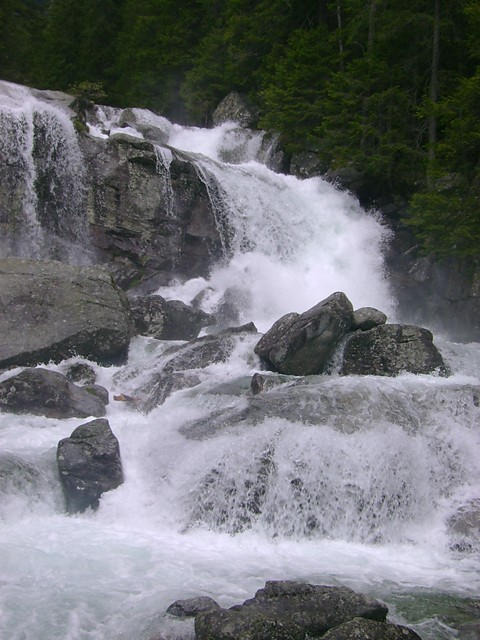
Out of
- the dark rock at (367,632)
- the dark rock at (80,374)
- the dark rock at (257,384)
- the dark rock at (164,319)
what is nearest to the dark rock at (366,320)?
the dark rock at (257,384)

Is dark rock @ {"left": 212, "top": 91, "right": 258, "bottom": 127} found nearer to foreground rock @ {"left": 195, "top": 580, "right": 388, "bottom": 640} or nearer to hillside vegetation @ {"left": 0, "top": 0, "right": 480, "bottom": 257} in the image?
hillside vegetation @ {"left": 0, "top": 0, "right": 480, "bottom": 257}

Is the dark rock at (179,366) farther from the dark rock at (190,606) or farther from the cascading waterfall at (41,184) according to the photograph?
the cascading waterfall at (41,184)

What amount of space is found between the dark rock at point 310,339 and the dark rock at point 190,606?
6562 millimetres

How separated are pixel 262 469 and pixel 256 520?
25.1 inches

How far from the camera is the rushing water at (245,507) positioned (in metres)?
5.50

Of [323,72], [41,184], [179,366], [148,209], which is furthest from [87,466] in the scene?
[323,72]

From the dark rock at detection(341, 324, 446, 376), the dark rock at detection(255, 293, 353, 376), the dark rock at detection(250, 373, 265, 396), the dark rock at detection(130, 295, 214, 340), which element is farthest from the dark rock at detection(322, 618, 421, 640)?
the dark rock at detection(130, 295, 214, 340)

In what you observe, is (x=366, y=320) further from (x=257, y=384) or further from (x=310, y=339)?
(x=257, y=384)

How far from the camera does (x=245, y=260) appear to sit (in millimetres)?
18797

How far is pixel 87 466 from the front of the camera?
7.78 m

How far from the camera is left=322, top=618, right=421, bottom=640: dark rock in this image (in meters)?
4.11

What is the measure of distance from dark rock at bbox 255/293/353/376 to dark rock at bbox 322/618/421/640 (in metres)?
7.14

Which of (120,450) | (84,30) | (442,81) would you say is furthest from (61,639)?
(84,30)

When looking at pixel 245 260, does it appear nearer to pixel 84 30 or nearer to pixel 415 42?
pixel 415 42
